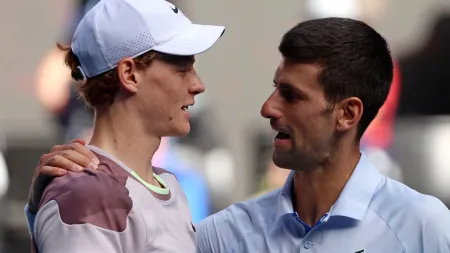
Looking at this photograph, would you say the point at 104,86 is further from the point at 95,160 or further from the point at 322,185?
the point at 322,185

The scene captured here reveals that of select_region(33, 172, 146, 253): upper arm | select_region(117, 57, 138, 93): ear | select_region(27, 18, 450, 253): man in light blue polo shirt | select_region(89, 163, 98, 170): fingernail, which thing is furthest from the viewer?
select_region(27, 18, 450, 253): man in light blue polo shirt

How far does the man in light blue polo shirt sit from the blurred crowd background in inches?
167

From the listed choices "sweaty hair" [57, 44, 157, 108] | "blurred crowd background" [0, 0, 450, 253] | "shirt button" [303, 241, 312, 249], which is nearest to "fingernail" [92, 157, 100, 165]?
"sweaty hair" [57, 44, 157, 108]

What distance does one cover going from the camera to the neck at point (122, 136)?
298 cm

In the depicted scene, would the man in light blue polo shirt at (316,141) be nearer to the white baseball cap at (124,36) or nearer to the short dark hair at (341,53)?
the short dark hair at (341,53)

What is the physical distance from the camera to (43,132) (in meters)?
9.70

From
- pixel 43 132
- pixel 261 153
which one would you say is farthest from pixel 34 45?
pixel 261 153

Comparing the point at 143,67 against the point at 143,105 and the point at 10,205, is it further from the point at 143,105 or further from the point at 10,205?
the point at 10,205

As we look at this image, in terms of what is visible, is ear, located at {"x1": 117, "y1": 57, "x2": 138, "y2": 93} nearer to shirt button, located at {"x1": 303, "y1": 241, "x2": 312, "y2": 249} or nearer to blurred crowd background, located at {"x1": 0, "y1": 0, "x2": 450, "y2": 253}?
shirt button, located at {"x1": 303, "y1": 241, "x2": 312, "y2": 249}

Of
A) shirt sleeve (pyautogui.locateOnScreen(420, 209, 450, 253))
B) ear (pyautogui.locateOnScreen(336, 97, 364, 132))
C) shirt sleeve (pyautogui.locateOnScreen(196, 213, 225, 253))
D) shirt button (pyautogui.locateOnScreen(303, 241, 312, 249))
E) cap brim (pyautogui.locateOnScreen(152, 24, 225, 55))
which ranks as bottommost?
shirt sleeve (pyautogui.locateOnScreen(196, 213, 225, 253))

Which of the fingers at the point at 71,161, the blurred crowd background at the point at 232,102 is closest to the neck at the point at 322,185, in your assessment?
the fingers at the point at 71,161

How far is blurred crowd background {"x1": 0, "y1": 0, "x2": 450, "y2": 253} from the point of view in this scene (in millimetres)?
Answer: 8133

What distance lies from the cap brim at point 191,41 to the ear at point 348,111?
0.46 m

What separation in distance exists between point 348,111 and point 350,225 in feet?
1.18
